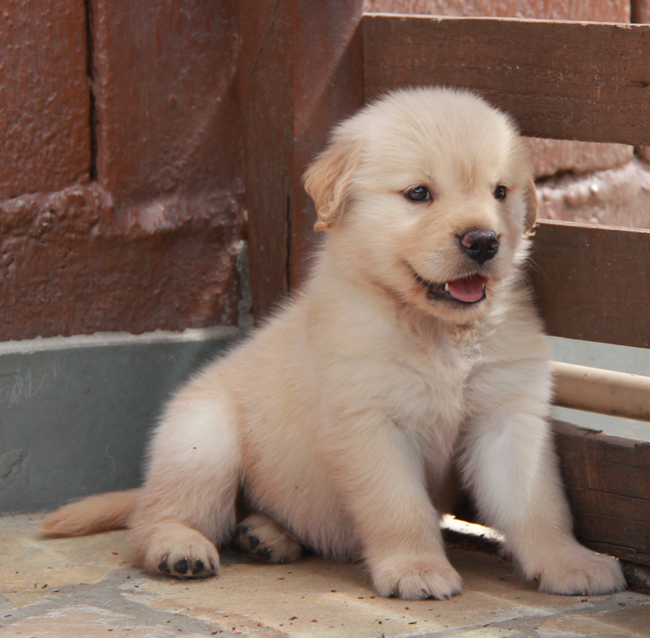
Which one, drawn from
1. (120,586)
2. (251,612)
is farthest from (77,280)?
(251,612)

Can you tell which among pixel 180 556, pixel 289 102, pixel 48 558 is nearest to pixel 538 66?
pixel 289 102

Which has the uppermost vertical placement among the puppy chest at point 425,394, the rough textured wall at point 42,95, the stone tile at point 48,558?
the rough textured wall at point 42,95

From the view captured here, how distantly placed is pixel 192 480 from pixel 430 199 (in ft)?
4.01

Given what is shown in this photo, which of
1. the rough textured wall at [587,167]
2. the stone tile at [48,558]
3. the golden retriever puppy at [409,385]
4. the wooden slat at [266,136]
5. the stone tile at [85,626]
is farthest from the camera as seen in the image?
the rough textured wall at [587,167]

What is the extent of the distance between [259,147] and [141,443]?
1.30m

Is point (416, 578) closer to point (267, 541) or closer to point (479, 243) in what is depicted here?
point (267, 541)

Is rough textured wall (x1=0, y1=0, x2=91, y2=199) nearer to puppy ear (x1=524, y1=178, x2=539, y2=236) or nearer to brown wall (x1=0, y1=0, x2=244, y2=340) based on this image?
brown wall (x1=0, y1=0, x2=244, y2=340)

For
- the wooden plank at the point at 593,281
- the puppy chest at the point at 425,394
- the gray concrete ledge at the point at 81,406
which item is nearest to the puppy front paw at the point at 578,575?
the puppy chest at the point at 425,394

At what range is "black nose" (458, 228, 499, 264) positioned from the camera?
261 cm

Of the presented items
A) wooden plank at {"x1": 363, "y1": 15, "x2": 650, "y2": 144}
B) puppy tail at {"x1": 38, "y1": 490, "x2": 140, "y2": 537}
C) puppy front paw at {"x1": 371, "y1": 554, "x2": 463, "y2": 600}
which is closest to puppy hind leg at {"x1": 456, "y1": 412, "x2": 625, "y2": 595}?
puppy front paw at {"x1": 371, "y1": 554, "x2": 463, "y2": 600}

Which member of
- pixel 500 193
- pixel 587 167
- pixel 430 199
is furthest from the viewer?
pixel 587 167

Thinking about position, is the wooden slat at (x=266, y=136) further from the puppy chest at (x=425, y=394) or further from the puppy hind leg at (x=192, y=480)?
the puppy chest at (x=425, y=394)

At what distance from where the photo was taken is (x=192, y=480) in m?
3.13

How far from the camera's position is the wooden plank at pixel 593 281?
2865 mm
